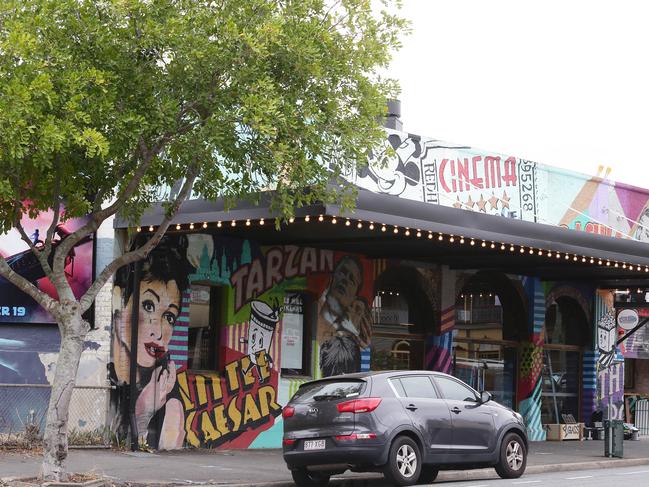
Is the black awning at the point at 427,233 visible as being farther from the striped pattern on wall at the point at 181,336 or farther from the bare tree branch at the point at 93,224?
the bare tree branch at the point at 93,224

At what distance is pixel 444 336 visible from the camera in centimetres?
2580

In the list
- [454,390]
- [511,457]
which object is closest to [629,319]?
[511,457]

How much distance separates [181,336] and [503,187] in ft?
25.3

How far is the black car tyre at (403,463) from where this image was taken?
1530 cm

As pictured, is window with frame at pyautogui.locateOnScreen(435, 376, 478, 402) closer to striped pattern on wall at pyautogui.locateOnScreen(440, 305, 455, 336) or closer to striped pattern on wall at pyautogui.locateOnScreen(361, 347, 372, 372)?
striped pattern on wall at pyautogui.locateOnScreen(361, 347, 372, 372)

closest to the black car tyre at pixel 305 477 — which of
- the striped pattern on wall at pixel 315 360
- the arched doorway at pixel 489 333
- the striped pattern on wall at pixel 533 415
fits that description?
the striped pattern on wall at pixel 315 360

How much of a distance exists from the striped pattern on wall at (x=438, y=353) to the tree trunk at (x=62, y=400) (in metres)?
→ 12.5

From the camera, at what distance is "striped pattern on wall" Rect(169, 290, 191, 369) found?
20.7 m

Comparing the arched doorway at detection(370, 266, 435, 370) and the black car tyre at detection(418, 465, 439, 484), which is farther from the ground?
the arched doorway at detection(370, 266, 435, 370)

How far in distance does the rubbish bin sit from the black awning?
336 cm

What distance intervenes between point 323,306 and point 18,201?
9002mm

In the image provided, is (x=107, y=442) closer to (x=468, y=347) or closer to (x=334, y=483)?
(x=334, y=483)

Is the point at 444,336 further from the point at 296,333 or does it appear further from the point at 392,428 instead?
the point at 392,428

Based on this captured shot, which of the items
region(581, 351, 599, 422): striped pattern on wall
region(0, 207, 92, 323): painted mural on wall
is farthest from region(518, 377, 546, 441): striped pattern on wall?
region(0, 207, 92, 323): painted mural on wall
